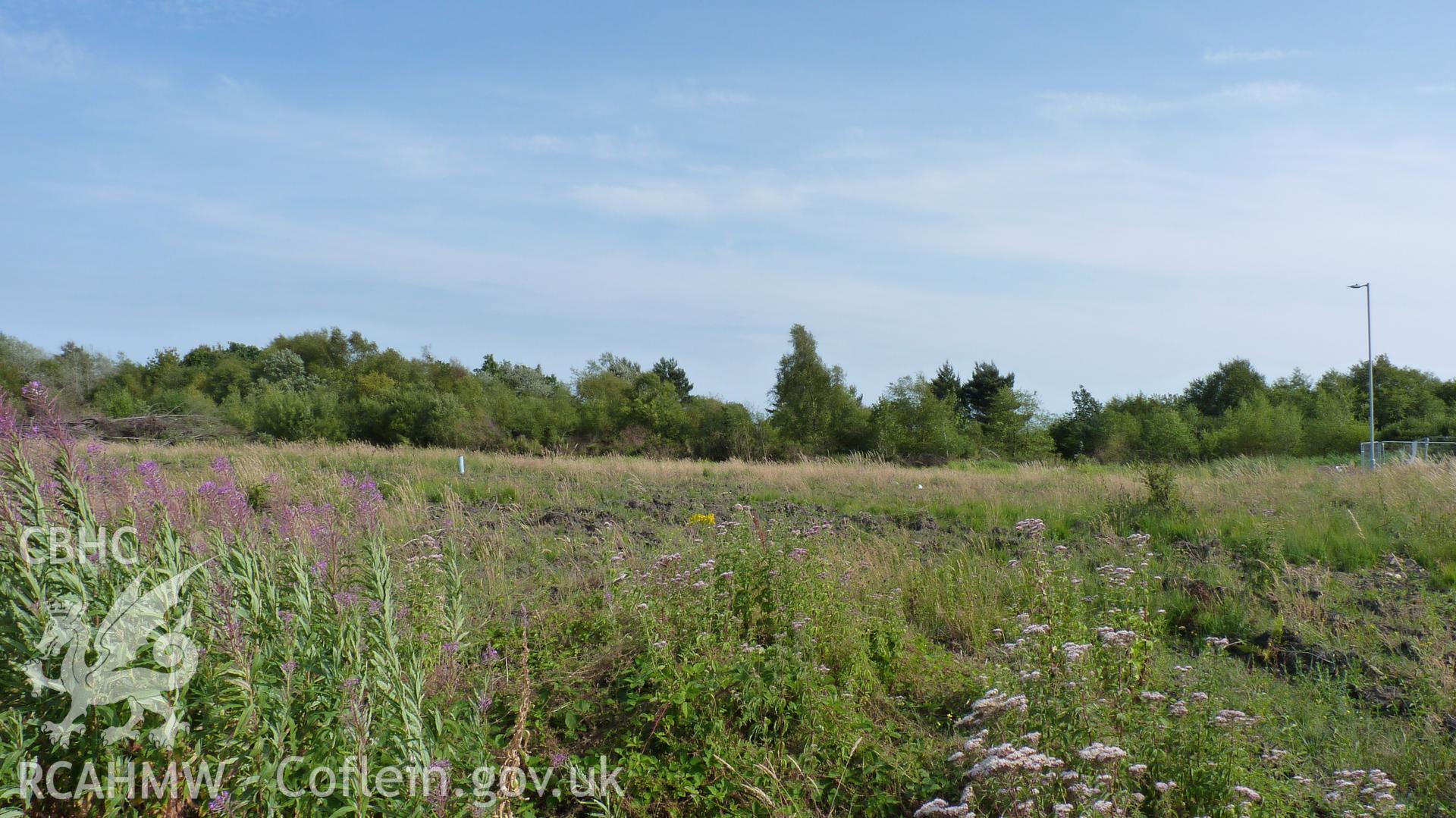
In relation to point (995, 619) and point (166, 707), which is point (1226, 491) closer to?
point (995, 619)

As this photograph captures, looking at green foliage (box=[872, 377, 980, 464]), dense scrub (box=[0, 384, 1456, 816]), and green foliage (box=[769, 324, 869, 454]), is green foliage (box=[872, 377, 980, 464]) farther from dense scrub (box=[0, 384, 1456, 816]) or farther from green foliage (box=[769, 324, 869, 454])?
dense scrub (box=[0, 384, 1456, 816])

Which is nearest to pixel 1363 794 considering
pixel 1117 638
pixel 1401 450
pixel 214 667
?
pixel 1117 638

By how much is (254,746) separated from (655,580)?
2684 mm

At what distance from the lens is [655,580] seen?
15.9 ft

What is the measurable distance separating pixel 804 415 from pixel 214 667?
39.1 m

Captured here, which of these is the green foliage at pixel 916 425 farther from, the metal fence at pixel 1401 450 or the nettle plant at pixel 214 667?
the nettle plant at pixel 214 667

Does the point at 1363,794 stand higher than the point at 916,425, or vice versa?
the point at 916,425

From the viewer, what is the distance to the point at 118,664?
7.09 ft

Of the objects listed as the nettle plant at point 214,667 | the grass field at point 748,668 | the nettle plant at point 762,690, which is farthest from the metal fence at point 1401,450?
the nettle plant at point 214,667

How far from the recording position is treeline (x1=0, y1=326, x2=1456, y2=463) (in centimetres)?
3812

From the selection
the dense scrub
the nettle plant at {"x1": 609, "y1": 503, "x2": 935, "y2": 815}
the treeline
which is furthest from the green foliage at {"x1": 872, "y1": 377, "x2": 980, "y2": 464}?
the nettle plant at {"x1": 609, "y1": 503, "x2": 935, "y2": 815}

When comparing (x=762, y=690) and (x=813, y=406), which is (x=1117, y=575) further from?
(x=813, y=406)

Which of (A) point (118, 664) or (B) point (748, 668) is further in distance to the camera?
(B) point (748, 668)

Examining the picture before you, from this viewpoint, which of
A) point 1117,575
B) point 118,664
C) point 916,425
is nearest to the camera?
point 118,664
